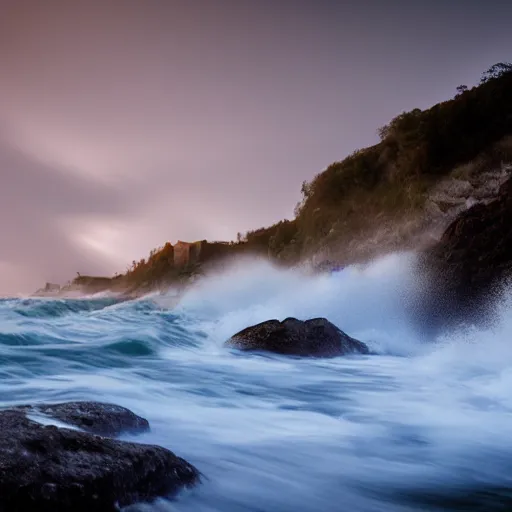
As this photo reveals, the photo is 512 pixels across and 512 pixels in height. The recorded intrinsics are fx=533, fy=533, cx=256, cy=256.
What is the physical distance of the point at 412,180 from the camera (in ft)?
→ 70.9

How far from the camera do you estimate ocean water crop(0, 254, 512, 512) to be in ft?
8.77

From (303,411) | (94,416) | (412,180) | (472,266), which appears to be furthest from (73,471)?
(412,180)

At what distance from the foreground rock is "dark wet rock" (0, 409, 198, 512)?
245 inches

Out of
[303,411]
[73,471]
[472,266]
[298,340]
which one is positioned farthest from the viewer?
[472,266]

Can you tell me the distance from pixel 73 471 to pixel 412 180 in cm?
2121

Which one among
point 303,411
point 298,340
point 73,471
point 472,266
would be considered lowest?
point 303,411

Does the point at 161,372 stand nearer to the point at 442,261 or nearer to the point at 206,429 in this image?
the point at 206,429

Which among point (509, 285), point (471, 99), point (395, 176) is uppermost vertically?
point (471, 99)

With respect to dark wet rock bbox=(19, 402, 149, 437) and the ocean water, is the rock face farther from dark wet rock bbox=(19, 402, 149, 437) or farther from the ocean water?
dark wet rock bbox=(19, 402, 149, 437)

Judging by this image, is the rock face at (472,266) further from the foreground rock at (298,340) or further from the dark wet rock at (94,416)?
the dark wet rock at (94,416)

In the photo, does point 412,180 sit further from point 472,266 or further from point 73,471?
point 73,471

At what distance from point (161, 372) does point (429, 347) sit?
21.0ft

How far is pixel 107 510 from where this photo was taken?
1.96 metres

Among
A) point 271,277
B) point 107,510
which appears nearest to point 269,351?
point 107,510
